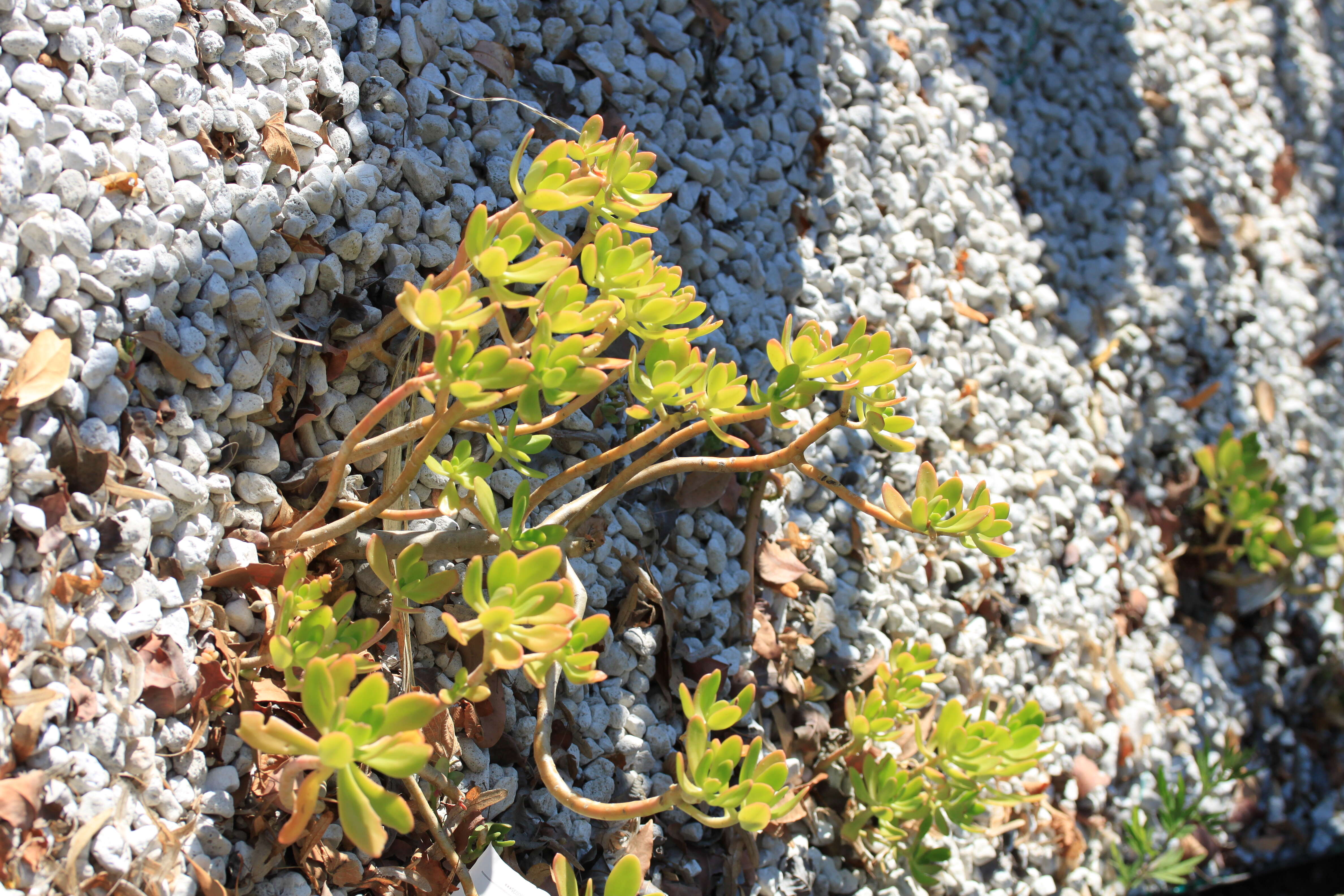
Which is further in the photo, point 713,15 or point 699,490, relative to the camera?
point 713,15

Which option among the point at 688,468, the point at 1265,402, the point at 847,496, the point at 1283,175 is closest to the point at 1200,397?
the point at 1265,402

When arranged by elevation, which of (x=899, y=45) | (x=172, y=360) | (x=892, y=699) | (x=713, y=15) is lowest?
(x=892, y=699)

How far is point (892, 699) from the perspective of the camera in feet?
4.93

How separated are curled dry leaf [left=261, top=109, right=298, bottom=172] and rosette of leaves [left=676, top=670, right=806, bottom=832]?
87 cm

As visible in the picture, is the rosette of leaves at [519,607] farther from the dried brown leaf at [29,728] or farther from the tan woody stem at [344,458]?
the dried brown leaf at [29,728]

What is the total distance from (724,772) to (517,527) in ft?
1.13

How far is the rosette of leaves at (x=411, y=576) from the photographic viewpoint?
3.50 feet

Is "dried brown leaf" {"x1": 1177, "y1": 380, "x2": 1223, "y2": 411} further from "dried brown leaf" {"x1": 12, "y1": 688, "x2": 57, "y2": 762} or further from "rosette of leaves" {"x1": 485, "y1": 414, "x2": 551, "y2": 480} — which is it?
"dried brown leaf" {"x1": 12, "y1": 688, "x2": 57, "y2": 762}

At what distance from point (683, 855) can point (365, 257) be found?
38.1 inches

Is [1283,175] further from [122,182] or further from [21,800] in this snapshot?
[21,800]

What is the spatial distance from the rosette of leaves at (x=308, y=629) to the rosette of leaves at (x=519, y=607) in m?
0.17

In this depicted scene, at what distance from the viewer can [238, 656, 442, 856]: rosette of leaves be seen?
812mm

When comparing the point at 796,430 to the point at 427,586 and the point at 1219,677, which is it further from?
the point at 1219,677

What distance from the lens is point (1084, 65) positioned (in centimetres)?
276
